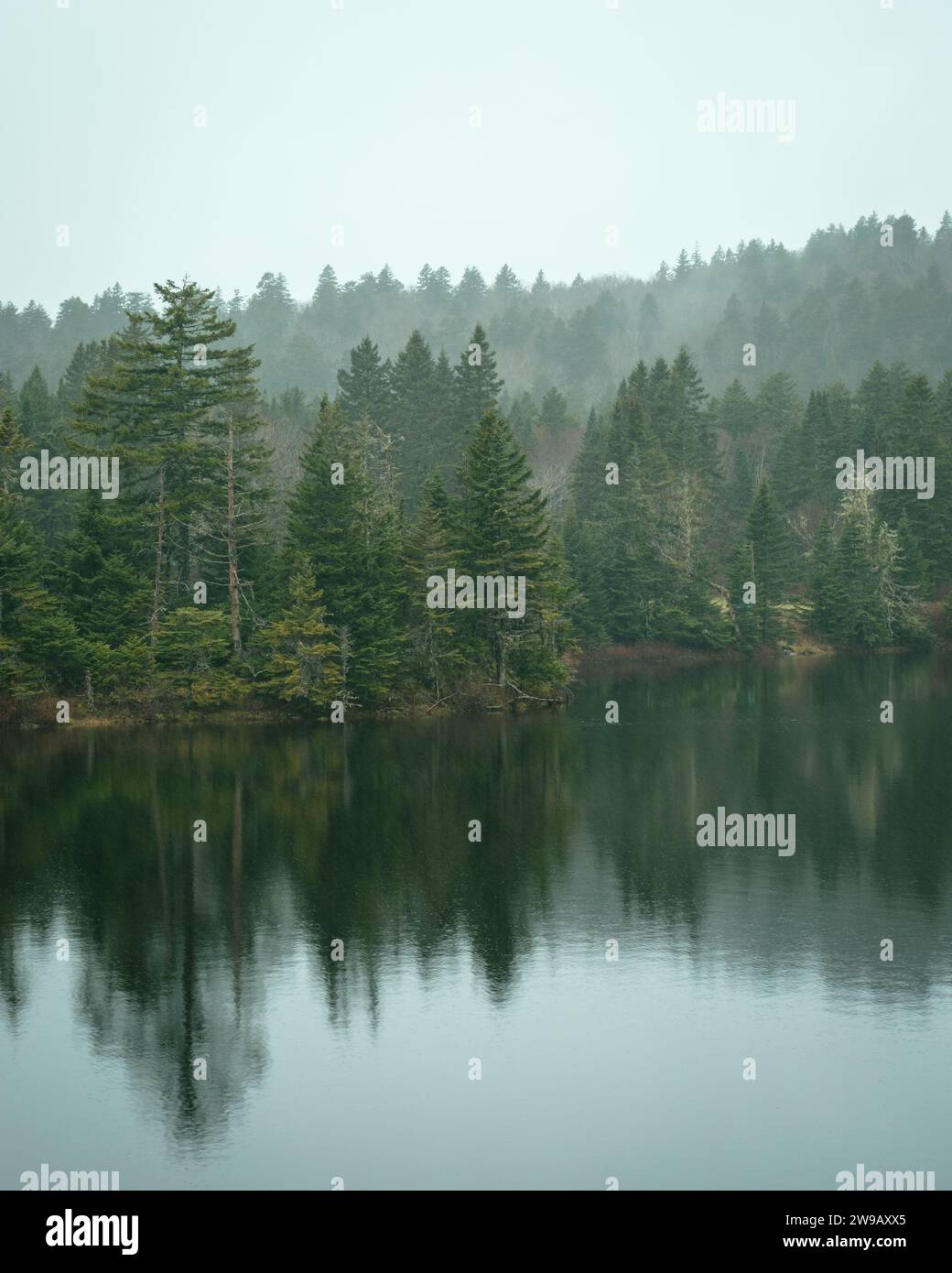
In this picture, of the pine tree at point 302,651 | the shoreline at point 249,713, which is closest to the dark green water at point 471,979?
the shoreline at point 249,713

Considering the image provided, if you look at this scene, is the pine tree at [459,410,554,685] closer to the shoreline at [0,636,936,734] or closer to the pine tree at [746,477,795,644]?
the shoreline at [0,636,936,734]

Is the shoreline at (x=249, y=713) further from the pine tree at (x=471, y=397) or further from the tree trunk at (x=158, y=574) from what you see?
the pine tree at (x=471, y=397)

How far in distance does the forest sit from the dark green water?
16785 millimetres

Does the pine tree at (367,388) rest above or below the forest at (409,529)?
above

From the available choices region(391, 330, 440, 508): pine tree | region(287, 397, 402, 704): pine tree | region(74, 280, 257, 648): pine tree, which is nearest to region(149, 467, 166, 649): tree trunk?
region(74, 280, 257, 648): pine tree

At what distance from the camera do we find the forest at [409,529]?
58625mm

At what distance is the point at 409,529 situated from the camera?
217 ft

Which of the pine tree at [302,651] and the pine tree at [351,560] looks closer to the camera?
the pine tree at [302,651]

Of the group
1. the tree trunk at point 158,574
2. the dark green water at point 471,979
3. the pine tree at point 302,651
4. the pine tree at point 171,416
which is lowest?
the dark green water at point 471,979

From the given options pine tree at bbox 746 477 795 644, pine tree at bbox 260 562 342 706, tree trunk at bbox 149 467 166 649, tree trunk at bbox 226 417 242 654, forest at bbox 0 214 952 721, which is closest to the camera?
pine tree at bbox 260 562 342 706

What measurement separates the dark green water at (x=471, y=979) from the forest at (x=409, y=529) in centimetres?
1679

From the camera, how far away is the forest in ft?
192
